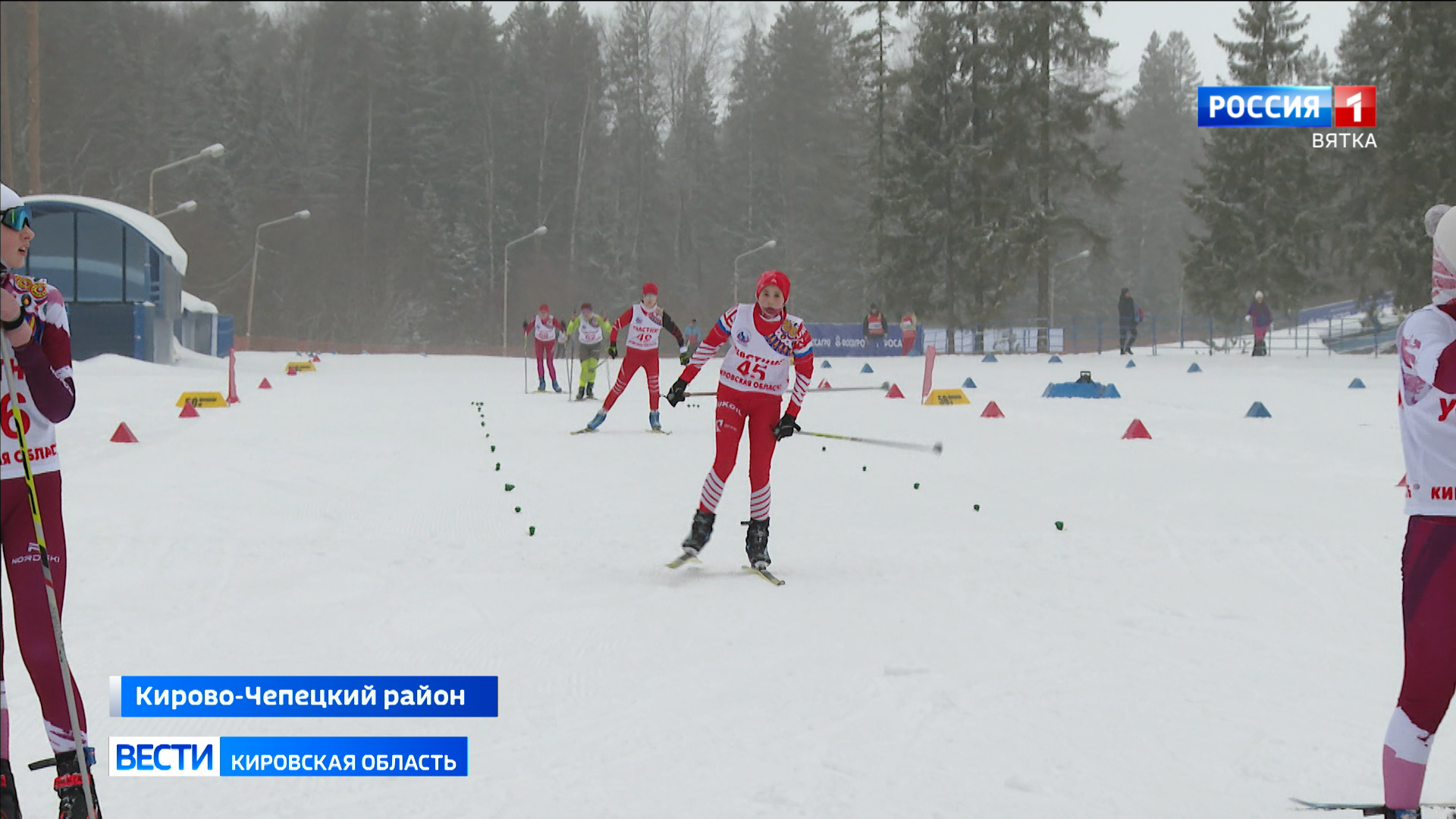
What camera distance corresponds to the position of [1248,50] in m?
41.7

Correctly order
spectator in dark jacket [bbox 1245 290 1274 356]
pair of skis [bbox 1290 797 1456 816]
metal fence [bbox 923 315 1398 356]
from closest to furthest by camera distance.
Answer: pair of skis [bbox 1290 797 1456 816] < spectator in dark jacket [bbox 1245 290 1274 356] < metal fence [bbox 923 315 1398 356]

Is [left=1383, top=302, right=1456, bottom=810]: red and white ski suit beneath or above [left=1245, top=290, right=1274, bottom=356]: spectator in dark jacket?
beneath

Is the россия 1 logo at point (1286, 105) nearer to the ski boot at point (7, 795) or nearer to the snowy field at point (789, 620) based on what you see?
the snowy field at point (789, 620)

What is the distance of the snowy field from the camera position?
13.6 feet

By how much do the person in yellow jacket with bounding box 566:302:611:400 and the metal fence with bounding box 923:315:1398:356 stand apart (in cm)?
2185

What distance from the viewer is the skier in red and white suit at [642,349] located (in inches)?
650

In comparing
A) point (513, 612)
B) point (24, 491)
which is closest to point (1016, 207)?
point (513, 612)

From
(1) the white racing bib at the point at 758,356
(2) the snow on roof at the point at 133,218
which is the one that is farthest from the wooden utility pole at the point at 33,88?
(1) the white racing bib at the point at 758,356

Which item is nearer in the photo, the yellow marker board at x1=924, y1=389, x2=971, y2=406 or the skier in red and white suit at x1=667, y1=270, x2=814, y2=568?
the skier in red and white suit at x1=667, y1=270, x2=814, y2=568

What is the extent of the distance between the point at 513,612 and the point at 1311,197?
41.6 m

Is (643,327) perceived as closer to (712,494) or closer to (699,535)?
(712,494)

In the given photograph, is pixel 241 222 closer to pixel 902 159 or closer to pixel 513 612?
pixel 902 159
